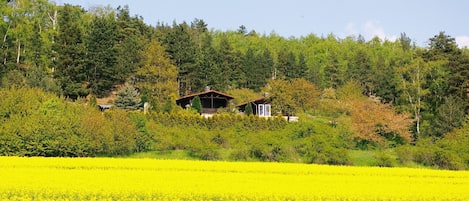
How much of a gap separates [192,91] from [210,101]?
1241cm

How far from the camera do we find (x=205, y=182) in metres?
19.9

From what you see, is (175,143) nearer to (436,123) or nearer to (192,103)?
(192,103)

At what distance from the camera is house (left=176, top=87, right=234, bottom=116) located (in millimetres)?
54938

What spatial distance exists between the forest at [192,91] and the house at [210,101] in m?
1.56

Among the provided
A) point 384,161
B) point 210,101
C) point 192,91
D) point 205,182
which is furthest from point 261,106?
point 205,182

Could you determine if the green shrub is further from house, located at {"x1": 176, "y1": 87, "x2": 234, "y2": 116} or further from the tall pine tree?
the tall pine tree

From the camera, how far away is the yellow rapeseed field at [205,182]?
54.1ft

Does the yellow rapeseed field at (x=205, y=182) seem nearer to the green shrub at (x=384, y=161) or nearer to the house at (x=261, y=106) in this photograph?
the green shrub at (x=384, y=161)

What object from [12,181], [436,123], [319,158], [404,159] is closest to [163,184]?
[12,181]

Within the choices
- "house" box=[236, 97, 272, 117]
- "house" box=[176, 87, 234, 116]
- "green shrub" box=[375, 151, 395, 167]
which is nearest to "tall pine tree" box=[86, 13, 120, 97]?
"house" box=[176, 87, 234, 116]

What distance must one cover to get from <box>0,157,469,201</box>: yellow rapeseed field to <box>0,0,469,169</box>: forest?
6.99 m

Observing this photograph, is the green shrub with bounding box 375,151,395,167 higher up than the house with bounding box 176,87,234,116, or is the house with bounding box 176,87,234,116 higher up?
the house with bounding box 176,87,234,116

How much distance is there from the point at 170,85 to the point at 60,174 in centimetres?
3567

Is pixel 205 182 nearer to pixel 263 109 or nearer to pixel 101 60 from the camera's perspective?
pixel 263 109
